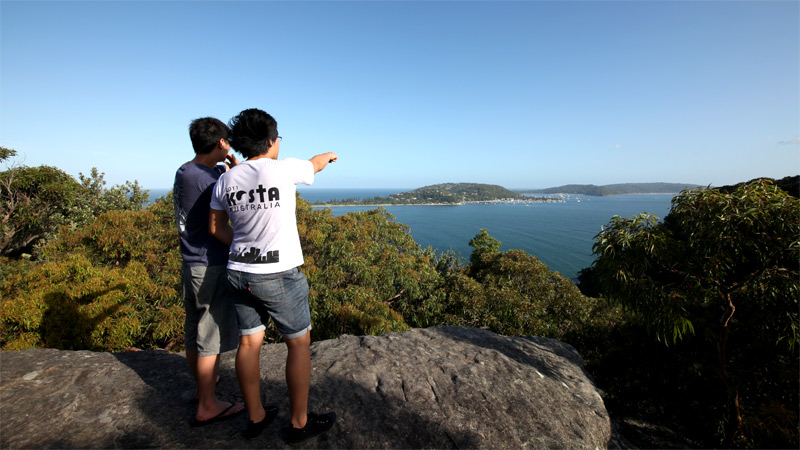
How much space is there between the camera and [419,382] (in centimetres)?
324

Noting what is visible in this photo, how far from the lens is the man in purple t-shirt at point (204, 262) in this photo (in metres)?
2.19

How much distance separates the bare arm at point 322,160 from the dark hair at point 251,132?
12.0 inches

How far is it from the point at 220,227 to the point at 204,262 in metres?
0.31

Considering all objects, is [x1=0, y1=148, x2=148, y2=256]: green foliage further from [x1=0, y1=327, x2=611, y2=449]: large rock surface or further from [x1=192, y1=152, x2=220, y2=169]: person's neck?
[x1=192, y1=152, x2=220, y2=169]: person's neck

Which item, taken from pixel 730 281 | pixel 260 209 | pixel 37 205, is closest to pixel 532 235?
pixel 730 281

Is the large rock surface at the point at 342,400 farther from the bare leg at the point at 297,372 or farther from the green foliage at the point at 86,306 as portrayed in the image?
the green foliage at the point at 86,306

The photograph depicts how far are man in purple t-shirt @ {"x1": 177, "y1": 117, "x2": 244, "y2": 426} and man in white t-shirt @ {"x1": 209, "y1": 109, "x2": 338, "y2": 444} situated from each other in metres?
0.21

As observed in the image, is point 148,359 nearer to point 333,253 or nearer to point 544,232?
point 333,253

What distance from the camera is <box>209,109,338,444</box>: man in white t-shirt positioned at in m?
1.85

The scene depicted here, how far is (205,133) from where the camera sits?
2.24 m

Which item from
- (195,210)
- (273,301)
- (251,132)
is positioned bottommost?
(273,301)

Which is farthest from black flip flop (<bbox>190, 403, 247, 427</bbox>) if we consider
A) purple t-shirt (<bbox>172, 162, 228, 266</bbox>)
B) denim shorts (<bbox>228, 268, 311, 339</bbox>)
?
purple t-shirt (<bbox>172, 162, 228, 266</bbox>)

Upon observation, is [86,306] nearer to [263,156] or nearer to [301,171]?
[263,156]

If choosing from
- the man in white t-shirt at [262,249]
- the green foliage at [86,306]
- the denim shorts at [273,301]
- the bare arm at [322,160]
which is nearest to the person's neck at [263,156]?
the man in white t-shirt at [262,249]
